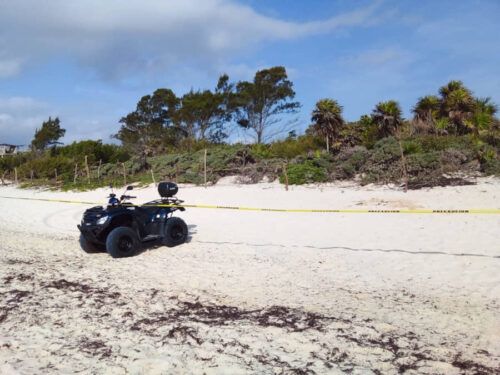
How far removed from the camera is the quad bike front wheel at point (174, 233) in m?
8.55

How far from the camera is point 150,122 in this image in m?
44.5

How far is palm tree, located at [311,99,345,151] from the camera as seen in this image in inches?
827

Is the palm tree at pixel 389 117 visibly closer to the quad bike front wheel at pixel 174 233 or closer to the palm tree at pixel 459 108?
the palm tree at pixel 459 108

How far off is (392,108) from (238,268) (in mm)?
15758

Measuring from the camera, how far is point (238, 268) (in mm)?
7000

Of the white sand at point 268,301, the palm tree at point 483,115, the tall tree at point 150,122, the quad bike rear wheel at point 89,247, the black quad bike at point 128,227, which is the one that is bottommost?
the white sand at point 268,301

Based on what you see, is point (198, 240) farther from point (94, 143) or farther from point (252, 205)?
point (94, 143)

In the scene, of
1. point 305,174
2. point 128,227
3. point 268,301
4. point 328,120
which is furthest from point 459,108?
point 268,301

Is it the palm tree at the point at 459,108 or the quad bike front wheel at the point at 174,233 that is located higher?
the palm tree at the point at 459,108

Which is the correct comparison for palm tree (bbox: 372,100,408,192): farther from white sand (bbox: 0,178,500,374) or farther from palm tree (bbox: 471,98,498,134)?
white sand (bbox: 0,178,500,374)

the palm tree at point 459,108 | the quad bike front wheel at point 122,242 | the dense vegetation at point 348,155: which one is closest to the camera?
the quad bike front wheel at point 122,242

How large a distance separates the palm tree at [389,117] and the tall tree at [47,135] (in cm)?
4331

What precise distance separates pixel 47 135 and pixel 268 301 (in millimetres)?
53527

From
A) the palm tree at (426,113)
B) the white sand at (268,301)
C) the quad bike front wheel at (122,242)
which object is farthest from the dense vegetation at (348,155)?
the quad bike front wheel at (122,242)
